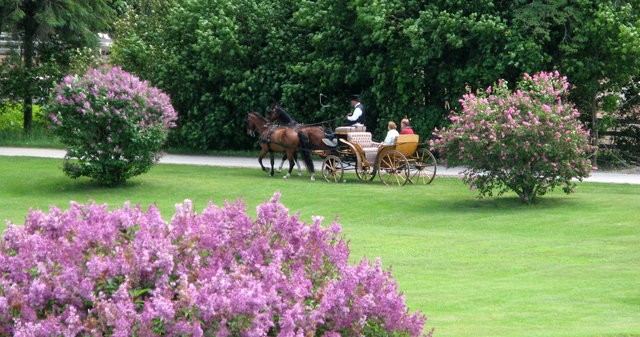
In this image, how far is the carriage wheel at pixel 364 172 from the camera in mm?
27672

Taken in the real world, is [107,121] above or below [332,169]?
above

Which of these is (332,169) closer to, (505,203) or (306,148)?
(306,148)

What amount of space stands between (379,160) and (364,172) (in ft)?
4.04

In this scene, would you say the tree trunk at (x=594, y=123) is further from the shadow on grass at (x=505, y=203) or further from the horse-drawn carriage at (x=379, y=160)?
the shadow on grass at (x=505, y=203)

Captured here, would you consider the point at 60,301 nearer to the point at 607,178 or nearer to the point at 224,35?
the point at 607,178

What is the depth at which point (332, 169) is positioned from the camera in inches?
1105

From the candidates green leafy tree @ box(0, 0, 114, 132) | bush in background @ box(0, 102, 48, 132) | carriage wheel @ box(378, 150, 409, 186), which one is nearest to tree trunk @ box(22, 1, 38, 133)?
green leafy tree @ box(0, 0, 114, 132)

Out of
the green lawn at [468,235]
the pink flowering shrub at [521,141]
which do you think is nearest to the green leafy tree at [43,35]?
the green lawn at [468,235]

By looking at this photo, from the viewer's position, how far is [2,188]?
88.8ft

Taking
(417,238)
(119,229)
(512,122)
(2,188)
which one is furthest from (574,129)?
(119,229)

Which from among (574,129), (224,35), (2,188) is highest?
(224,35)

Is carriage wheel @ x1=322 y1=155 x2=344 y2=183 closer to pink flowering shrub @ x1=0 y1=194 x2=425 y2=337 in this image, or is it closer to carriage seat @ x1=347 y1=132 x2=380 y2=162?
carriage seat @ x1=347 y1=132 x2=380 y2=162

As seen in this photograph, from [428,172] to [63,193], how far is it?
354 inches

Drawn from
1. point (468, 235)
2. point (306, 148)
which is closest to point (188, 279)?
point (468, 235)
